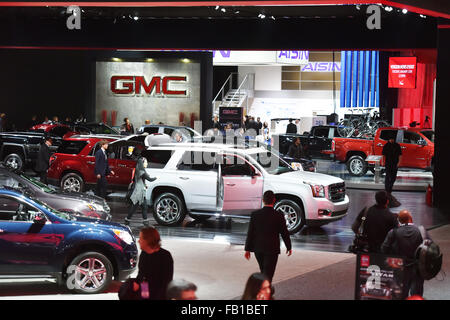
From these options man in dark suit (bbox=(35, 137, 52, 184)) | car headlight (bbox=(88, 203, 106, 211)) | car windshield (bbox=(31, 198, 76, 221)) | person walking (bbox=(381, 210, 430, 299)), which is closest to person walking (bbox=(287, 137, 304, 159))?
man in dark suit (bbox=(35, 137, 52, 184))

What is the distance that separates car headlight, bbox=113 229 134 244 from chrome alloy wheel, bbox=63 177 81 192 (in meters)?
10.1

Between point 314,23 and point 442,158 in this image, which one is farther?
point 314,23

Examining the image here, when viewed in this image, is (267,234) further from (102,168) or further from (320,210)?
(102,168)

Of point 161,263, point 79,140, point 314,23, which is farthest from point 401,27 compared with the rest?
point 161,263

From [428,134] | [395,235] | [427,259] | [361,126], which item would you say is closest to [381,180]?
[428,134]

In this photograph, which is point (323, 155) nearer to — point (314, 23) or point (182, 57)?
point (314, 23)

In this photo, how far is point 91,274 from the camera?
10578mm

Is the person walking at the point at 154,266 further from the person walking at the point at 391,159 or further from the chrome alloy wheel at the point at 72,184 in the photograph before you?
the person walking at the point at 391,159

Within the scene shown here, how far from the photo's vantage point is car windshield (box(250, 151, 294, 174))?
16484mm

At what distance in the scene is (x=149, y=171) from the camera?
663 inches

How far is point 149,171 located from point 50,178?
5350 mm

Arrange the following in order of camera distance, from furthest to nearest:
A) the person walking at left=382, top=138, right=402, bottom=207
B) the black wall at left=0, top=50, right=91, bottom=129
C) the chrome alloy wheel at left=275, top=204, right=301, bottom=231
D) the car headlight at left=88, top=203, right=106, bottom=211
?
the black wall at left=0, top=50, right=91, bottom=129, the person walking at left=382, top=138, right=402, bottom=207, the chrome alloy wheel at left=275, top=204, right=301, bottom=231, the car headlight at left=88, top=203, right=106, bottom=211

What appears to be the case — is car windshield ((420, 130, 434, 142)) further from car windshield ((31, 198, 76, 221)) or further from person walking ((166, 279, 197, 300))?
person walking ((166, 279, 197, 300))

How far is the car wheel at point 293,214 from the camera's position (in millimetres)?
15805
